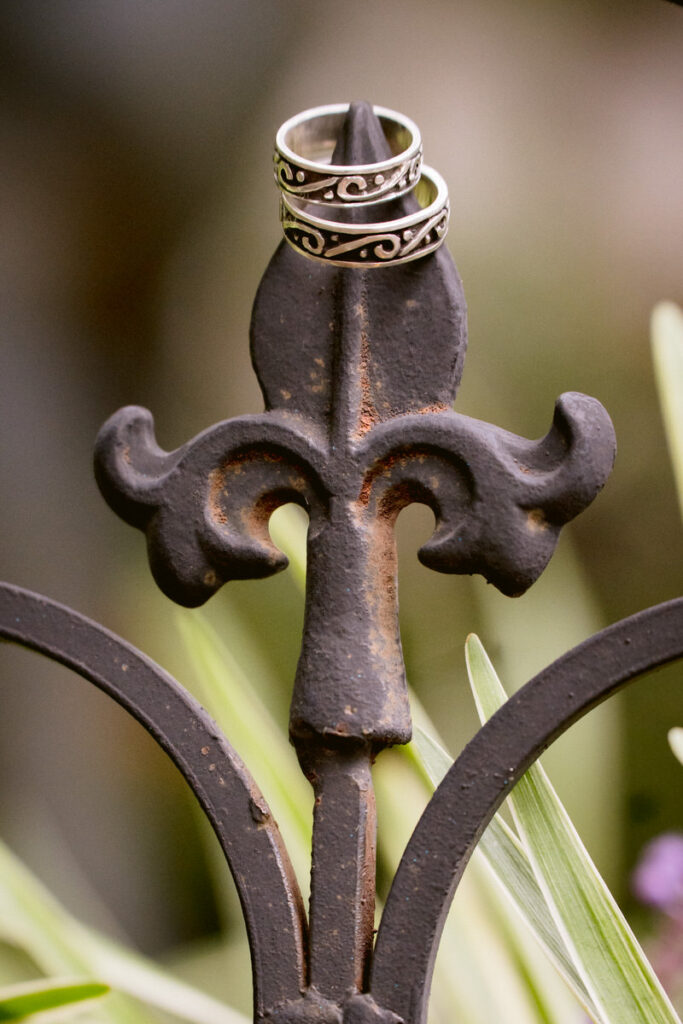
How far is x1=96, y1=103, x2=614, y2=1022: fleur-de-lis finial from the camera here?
351 millimetres

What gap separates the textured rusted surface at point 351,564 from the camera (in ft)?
1.10

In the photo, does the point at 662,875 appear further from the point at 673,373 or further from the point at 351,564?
the point at 351,564

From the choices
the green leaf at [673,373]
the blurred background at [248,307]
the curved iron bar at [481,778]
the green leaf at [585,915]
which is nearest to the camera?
the curved iron bar at [481,778]

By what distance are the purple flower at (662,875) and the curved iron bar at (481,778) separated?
1.81 ft

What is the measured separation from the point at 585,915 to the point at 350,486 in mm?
292

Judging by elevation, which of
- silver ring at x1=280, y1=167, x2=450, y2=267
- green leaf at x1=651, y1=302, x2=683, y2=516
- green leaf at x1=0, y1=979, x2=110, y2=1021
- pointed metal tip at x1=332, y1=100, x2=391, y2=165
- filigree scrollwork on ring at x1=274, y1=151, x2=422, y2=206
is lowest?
green leaf at x1=0, y1=979, x2=110, y2=1021

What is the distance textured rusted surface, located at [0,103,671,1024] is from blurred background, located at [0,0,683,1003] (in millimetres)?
511

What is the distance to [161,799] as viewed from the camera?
0.91 m

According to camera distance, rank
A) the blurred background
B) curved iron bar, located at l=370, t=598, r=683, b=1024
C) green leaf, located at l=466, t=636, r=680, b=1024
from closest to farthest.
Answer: curved iron bar, located at l=370, t=598, r=683, b=1024 < green leaf, located at l=466, t=636, r=680, b=1024 < the blurred background

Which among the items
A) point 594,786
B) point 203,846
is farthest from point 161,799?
point 594,786

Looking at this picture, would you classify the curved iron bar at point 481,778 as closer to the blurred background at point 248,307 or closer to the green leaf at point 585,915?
the green leaf at point 585,915

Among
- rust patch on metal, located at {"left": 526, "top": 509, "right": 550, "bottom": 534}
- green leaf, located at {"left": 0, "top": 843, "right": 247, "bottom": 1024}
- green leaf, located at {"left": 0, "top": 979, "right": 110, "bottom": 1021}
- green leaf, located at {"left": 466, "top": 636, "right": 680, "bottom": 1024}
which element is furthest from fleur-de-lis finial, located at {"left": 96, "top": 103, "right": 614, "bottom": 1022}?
green leaf, located at {"left": 0, "top": 843, "right": 247, "bottom": 1024}

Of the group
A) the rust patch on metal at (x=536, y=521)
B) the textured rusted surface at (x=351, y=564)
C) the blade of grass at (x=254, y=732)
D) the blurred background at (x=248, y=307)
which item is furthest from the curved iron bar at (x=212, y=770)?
the blurred background at (x=248, y=307)

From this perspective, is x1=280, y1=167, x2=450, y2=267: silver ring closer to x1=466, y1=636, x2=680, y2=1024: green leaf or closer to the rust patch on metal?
the rust patch on metal
